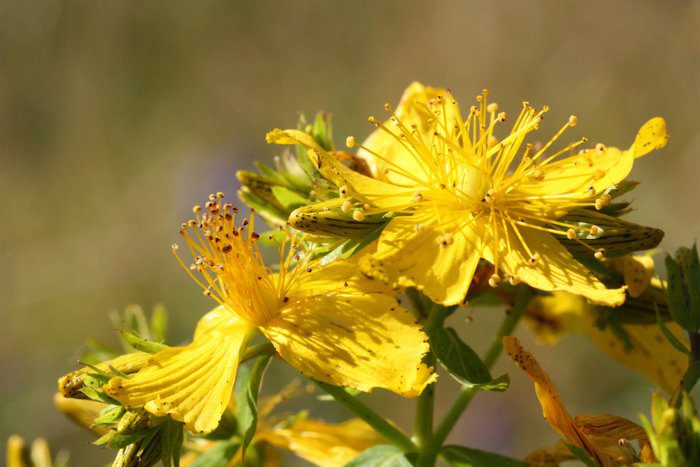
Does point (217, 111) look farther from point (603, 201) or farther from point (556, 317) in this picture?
point (603, 201)

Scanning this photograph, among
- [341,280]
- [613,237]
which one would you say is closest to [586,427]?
[613,237]

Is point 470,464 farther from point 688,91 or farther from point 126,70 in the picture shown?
point 126,70

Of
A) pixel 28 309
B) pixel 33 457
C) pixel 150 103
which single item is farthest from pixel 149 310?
pixel 33 457

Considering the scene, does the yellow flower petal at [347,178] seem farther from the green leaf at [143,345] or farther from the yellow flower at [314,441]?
the yellow flower at [314,441]

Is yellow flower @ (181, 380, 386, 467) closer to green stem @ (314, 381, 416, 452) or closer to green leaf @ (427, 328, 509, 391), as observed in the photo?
green stem @ (314, 381, 416, 452)

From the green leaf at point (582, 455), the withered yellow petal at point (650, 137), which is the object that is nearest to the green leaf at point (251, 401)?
the green leaf at point (582, 455)

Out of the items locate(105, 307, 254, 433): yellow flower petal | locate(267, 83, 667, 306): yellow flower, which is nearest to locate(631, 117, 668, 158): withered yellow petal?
locate(267, 83, 667, 306): yellow flower
